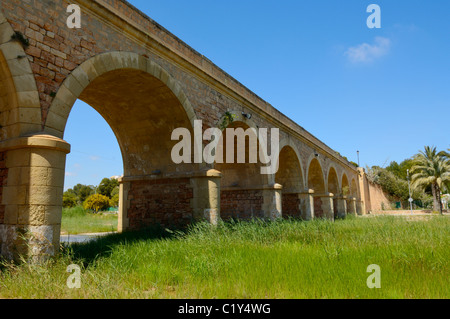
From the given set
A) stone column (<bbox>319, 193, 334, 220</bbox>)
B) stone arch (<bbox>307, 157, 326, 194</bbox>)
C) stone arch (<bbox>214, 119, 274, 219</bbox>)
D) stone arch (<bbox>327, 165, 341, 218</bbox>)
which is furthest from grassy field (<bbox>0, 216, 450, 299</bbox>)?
stone arch (<bbox>327, 165, 341, 218</bbox>)

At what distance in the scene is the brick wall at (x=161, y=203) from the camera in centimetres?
793

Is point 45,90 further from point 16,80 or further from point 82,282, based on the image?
point 82,282

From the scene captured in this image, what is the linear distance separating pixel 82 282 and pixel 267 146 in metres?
8.78

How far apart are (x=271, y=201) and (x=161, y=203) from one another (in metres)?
4.59

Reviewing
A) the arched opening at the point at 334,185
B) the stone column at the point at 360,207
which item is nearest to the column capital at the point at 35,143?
the arched opening at the point at 334,185

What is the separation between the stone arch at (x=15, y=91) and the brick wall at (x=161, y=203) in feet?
13.4

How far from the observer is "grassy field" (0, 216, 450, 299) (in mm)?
3205

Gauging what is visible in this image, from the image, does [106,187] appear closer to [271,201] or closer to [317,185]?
[317,185]

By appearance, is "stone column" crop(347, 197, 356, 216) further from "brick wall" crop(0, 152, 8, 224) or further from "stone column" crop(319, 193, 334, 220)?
"brick wall" crop(0, 152, 8, 224)

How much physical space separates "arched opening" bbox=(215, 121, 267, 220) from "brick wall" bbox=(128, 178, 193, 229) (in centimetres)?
334

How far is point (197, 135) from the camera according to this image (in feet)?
25.7

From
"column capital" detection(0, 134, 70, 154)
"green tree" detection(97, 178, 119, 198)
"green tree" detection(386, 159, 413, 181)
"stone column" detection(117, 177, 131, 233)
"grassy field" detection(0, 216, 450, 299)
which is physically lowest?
"grassy field" detection(0, 216, 450, 299)

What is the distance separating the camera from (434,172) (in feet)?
83.7

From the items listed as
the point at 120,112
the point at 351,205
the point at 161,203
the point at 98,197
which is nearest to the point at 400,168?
the point at 351,205
